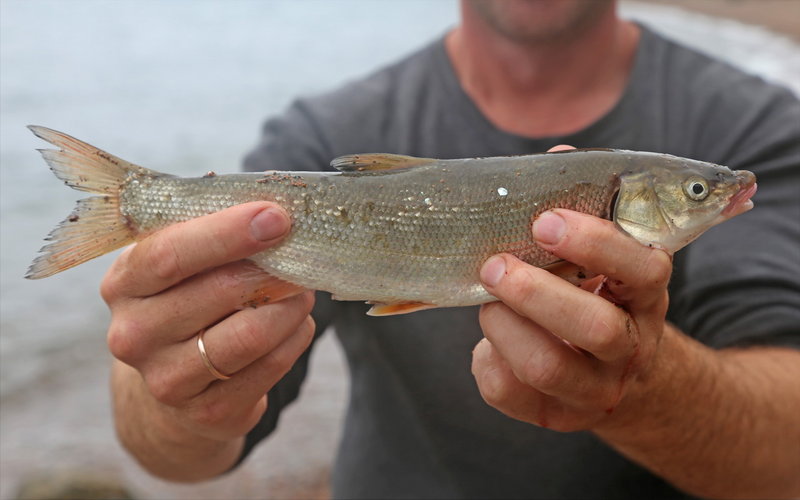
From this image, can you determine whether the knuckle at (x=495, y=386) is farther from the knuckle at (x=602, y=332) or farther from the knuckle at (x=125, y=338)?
the knuckle at (x=125, y=338)

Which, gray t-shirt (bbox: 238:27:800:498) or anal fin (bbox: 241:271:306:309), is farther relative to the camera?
gray t-shirt (bbox: 238:27:800:498)

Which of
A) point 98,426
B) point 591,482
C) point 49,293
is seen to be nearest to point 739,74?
point 591,482

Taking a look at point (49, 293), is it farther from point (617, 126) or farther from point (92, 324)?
point (617, 126)

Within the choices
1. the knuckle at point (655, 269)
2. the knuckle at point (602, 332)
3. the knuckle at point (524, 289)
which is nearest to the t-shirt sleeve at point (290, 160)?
the knuckle at point (524, 289)

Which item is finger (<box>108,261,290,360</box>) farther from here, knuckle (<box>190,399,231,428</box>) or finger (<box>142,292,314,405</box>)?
knuckle (<box>190,399,231,428</box>)

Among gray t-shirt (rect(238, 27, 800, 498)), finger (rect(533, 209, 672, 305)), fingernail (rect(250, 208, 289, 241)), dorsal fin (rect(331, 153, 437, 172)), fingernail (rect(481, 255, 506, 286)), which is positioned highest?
→ dorsal fin (rect(331, 153, 437, 172))

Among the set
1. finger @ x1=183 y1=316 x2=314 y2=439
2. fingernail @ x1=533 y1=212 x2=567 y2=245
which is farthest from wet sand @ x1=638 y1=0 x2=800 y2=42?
finger @ x1=183 y1=316 x2=314 y2=439
